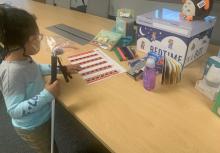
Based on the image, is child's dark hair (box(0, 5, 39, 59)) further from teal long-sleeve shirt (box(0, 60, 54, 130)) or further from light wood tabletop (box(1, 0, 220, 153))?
light wood tabletop (box(1, 0, 220, 153))

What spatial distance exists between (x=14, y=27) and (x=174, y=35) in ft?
2.07

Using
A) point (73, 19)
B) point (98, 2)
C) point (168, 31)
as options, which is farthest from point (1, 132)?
point (168, 31)

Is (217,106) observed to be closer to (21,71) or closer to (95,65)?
(95,65)

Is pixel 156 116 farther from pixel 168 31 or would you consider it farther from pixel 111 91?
pixel 168 31

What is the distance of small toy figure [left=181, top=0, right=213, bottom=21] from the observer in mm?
1033

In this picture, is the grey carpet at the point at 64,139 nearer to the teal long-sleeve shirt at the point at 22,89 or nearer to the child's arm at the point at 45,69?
the child's arm at the point at 45,69

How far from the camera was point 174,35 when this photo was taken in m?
1.01

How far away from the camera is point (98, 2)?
1736 millimetres

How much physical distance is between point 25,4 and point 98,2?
0.61 m

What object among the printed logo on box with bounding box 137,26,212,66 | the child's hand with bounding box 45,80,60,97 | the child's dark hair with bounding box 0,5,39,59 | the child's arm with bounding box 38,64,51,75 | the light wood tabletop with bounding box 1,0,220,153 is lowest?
the light wood tabletop with bounding box 1,0,220,153

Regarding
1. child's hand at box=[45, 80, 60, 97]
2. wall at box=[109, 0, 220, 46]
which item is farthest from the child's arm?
wall at box=[109, 0, 220, 46]

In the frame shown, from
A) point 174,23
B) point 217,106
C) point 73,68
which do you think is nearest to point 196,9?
point 174,23

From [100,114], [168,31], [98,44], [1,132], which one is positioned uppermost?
[168,31]

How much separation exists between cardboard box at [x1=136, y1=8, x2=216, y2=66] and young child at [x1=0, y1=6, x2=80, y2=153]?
50 cm
